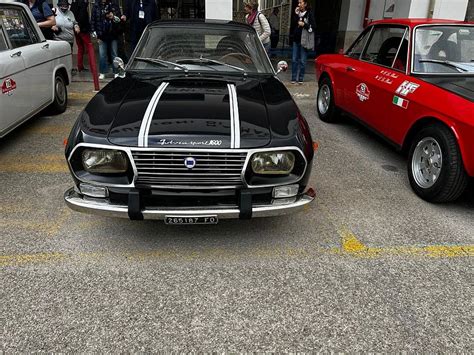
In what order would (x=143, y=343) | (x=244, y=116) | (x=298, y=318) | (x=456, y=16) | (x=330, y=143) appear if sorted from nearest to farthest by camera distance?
(x=143, y=343), (x=298, y=318), (x=244, y=116), (x=330, y=143), (x=456, y=16)

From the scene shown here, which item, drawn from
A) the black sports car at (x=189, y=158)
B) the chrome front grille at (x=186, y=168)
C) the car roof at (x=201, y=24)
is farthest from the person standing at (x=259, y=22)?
the chrome front grille at (x=186, y=168)

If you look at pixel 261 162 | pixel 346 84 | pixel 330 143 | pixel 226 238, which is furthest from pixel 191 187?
pixel 346 84

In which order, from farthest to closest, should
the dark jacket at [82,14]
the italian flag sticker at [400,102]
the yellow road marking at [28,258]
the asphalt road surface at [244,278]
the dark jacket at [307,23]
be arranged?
the dark jacket at [307,23]
the dark jacket at [82,14]
the italian flag sticker at [400,102]
the yellow road marking at [28,258]
the asphalt road surface at [244,278]

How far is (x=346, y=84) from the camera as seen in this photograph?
5719 mm

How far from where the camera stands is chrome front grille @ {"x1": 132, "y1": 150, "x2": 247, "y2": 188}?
8.67 feet

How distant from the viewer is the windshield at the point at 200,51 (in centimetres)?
402

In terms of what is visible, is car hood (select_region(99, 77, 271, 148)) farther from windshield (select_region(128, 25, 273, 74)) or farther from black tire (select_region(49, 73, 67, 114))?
black tire (select_region(49, 73, 67, 114))

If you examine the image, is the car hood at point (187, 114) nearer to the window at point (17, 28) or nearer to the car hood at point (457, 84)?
the car hood at point (457, 84)

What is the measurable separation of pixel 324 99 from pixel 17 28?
4.77 metres

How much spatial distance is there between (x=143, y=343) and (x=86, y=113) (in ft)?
5.95

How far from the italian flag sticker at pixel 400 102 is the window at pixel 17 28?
4.84 metres

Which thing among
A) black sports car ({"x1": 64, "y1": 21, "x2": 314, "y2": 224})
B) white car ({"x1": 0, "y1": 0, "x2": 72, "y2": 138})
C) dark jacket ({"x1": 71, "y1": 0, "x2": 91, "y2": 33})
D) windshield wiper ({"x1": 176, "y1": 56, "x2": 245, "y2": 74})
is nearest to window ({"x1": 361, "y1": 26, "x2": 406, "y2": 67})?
windshield wiper ({"x1": 176, "y1": 56, "x2": 245, "y2": 74})

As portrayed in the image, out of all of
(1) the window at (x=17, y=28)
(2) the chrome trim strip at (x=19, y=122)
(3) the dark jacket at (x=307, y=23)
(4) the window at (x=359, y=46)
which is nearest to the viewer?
(2) the chrome trim strip at (x=19, y=122)

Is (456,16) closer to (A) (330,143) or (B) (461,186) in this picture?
(A) (330,143)
